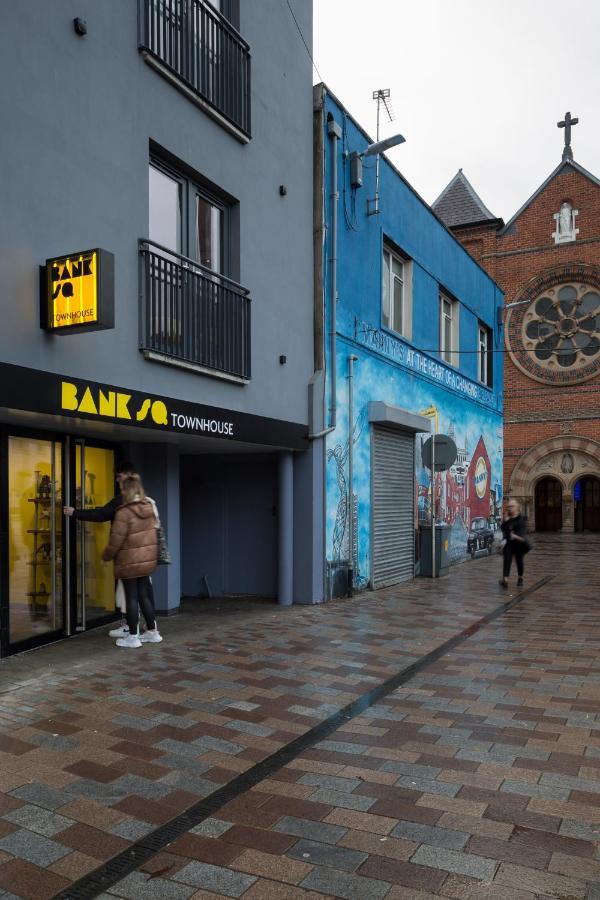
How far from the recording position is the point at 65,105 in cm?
680

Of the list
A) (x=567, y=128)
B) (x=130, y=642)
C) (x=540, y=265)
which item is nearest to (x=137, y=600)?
(x=130, y=642)

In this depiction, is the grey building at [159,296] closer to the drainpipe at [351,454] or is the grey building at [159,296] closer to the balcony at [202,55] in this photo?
the balcony at [202,55]

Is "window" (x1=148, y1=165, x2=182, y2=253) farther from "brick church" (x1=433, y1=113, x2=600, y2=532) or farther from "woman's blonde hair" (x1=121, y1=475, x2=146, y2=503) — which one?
"brick church" (x1=433, y1=113, x2=600, y2=532)

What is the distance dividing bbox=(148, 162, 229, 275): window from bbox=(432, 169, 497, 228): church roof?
74.3ft

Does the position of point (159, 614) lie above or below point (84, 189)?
below

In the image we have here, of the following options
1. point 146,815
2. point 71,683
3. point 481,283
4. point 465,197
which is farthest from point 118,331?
point 465,197

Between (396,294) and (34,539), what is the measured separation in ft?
29.8

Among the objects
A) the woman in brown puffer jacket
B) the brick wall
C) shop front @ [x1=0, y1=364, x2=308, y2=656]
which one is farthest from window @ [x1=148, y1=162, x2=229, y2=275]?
the brick wall

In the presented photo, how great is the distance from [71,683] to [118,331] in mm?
3265

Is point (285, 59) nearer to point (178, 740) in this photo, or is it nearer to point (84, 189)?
point (84, 189)

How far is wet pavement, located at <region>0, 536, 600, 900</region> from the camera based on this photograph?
3.32 metres

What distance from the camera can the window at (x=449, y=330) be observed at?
57.0 ft

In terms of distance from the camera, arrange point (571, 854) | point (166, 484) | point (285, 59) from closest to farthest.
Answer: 1. point (571, 854)
2. point (166, 484)
3. point (285, 59)

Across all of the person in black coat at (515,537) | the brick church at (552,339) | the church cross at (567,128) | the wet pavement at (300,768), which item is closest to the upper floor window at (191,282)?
the wet pavement at (300,768)
